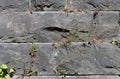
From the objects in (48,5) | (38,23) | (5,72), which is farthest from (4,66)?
(48,5)

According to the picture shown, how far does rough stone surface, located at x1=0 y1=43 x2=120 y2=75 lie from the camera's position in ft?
13.9

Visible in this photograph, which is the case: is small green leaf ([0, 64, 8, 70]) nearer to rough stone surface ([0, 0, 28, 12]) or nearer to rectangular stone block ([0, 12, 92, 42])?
rectangular stone block ([0, 12, 92, 42])

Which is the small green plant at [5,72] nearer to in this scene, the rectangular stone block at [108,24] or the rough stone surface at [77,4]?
the rough stone surface at [77,4]

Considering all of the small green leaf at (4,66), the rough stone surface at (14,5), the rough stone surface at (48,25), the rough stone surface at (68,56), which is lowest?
the small green leaf at (4,66)

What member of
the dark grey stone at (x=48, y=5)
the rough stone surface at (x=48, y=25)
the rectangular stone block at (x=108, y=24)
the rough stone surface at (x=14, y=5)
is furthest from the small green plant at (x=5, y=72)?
the rectangular stone block at (x=108, y=24)

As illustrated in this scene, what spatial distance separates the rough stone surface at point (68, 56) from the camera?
4227mm

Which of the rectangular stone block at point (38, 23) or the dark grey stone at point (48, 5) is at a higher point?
the dark grey stone at point (48, 5)

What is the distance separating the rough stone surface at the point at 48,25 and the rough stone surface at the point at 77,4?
0.22ft

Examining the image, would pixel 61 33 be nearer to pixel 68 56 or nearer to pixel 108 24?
pixel 68 56

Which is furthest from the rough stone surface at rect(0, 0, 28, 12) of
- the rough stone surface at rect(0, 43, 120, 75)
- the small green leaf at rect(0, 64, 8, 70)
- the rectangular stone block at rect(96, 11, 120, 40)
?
the rectangular stone block at rect(96, 11, 120, 40)

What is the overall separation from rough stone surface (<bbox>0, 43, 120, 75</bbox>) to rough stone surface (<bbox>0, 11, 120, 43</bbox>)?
11 cm

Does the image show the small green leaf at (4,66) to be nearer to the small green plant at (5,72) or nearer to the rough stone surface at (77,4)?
the small green plant at (5,72)

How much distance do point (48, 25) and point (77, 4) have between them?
0.46m

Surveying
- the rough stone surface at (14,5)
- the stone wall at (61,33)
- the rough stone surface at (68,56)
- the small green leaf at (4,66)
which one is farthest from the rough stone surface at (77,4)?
the small green leaf at (4,66)
